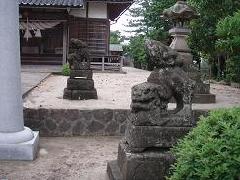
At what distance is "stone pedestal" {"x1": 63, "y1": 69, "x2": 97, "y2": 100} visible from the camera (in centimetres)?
1030

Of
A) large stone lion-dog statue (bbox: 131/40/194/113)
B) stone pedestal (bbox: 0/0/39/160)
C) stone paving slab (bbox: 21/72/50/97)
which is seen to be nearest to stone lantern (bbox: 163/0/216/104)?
stone paving slab (bbox: 21/72/50/97)

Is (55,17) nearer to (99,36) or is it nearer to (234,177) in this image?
(99,36)

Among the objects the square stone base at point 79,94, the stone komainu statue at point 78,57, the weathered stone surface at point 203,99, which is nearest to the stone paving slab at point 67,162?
the square stone base at point 79,94

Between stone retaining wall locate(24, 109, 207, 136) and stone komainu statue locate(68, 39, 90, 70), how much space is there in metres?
2.31

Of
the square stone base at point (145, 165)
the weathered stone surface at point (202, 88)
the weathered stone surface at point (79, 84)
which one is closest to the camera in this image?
the square stone base at point (145, 165)

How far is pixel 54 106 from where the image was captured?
8.73 meters

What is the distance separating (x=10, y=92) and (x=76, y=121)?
255cm

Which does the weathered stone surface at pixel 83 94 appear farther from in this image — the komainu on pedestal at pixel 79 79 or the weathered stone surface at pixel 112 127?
the weathered stone surface at pixel 112 127

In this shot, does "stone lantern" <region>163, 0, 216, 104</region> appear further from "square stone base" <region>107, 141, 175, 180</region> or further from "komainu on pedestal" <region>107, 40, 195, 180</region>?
"square stone base" <region>107, 141, 175, 180</region>

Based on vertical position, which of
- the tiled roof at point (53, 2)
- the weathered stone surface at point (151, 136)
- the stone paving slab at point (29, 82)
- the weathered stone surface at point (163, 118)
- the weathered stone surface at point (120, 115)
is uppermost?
the tiled roof at point (53, 2)

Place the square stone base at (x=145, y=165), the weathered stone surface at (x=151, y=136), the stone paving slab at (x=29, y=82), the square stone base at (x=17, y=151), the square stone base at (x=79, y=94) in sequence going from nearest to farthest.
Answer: the square stone base at (x=145, y=165), the weathered stone surface at (x=151, y=136), the square stone base at (x=17, y=151), the square stone base at (x=79, y=94), the stone paving slab at (x=29, y=82)

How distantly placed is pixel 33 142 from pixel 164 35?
21.4 metres

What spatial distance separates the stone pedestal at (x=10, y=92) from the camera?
5984 millimetres

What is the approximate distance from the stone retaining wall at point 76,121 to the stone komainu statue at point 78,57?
7.59ft
